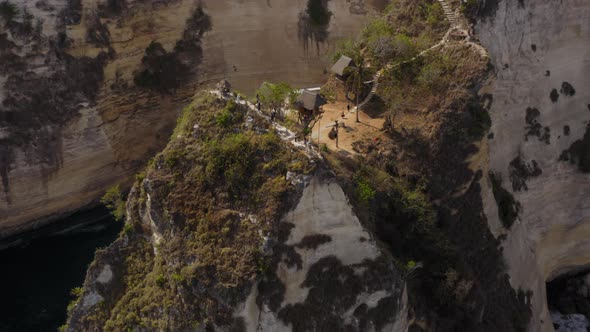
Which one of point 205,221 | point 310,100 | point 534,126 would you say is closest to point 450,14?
point 534,126

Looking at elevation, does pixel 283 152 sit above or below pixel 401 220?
above

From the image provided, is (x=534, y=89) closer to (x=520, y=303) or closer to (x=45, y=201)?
(x=520, y=303)

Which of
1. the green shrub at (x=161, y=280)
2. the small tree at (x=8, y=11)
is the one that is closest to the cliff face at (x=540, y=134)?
the green shrub at (x=161, y=280)

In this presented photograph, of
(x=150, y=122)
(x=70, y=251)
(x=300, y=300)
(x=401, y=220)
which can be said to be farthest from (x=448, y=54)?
(x=70, y=251)

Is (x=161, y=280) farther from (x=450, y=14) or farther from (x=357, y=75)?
(x=450, y=14)

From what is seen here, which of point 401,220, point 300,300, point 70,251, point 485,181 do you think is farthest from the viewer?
point 70,251

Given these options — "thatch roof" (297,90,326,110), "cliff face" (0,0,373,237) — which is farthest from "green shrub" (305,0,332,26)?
"thatch roof" (297,90,326,110)

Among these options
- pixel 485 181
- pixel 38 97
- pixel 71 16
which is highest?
pixel 71 16
